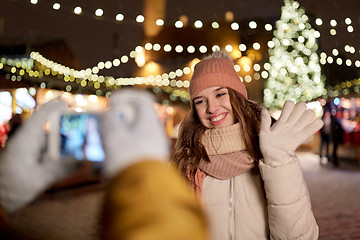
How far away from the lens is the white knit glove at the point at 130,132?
0.51 m

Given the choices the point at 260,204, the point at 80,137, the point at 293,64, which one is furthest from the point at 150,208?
the point at 293,64

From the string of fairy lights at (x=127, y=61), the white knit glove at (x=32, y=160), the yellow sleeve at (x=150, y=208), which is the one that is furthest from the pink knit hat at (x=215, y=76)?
the string of fairy lights at (x=127, y=61)

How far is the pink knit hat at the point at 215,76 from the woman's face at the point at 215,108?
3 centimetres

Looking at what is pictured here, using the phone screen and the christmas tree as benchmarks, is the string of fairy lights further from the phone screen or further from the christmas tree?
the christmas tree

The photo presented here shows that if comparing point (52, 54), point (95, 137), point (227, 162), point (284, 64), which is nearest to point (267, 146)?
point (227, 162)

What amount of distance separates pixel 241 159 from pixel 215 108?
28 centimetres

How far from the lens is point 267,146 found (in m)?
1.18

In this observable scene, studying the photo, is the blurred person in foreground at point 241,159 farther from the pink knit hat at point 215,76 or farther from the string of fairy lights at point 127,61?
the string of fairy lights at point 127,61

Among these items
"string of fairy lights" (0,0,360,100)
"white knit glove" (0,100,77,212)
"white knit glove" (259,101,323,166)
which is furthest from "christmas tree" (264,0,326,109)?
"white knit glove" (0,100,77,212)

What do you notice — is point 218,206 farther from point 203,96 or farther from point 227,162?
point 203,96

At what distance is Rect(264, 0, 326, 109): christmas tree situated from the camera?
756 inches

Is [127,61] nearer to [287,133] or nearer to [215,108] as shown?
[215,108]

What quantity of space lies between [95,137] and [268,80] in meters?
20.7

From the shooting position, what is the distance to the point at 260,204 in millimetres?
1347
